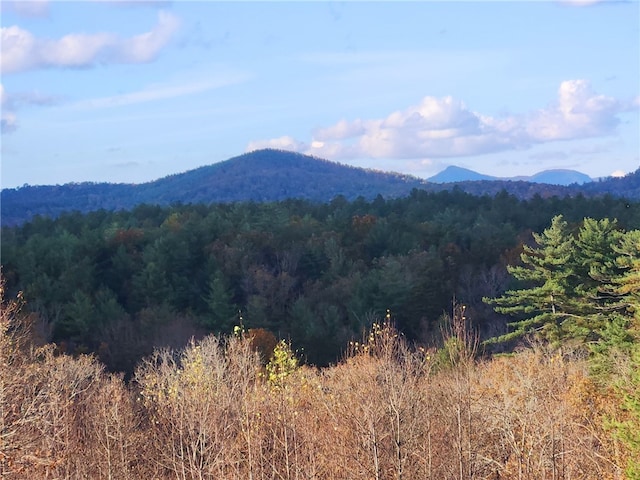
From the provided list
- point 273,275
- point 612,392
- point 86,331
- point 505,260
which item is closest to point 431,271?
point 505,260

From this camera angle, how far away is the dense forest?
20.4 m

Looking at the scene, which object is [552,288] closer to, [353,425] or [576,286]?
[576,286]

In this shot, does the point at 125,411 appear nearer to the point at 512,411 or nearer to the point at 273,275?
the point at 512,411

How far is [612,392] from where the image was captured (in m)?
25.7

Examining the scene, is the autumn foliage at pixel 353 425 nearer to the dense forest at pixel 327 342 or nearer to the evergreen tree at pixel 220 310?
the dense forest at pixel 327 342

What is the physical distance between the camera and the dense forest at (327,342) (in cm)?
2042

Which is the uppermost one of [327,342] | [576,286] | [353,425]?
[576,286]

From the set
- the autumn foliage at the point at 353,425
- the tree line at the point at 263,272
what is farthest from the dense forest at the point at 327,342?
the tree line at the point at 263,272

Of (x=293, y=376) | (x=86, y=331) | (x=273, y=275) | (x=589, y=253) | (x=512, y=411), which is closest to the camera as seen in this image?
(x=512, y=411)

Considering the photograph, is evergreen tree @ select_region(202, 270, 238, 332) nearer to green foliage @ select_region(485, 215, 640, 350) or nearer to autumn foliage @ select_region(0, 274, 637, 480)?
green foliage @ select_region(485, 215, 640, 350)

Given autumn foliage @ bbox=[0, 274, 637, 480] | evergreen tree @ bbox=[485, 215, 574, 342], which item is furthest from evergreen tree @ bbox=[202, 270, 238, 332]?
autumn foliage @ bbox=[0, 274, 637, 480]

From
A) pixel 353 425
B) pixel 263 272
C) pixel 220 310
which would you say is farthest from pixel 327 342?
pixel 353 425

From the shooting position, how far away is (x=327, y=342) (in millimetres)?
52188

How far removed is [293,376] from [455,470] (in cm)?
619
